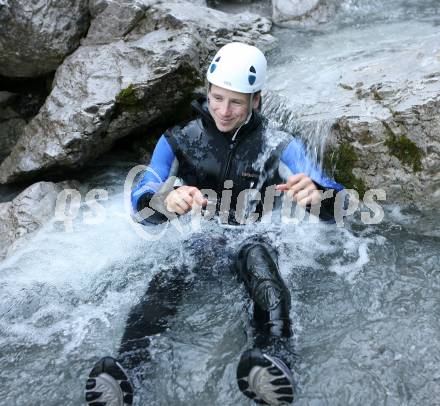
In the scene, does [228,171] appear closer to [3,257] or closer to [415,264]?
[415,264]

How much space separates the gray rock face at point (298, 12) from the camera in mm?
8211

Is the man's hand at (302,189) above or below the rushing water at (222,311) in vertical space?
above

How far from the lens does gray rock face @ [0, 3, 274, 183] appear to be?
6.00m

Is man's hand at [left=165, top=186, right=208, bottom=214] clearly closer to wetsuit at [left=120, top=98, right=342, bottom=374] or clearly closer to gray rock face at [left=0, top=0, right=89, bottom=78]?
wetsuit at [left=120, top=98, right=342, bottom=374]

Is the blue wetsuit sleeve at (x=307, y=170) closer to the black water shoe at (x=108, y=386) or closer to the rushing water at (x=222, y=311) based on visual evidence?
the rushing water at (x=222, y=311)

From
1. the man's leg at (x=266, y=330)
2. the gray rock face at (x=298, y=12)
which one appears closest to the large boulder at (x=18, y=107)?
the gray rock face at (x=298, y=12)

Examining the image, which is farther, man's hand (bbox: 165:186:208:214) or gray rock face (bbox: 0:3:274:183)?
gray rock face (bbox: 0:3:274:183)

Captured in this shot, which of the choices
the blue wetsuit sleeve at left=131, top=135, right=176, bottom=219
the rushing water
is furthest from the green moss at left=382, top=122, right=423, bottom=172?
the blue wetsuit sleeve at left=131, top=135, right=176, bottom=219

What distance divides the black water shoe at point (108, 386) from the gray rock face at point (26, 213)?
2.64 meters

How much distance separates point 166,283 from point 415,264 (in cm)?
226

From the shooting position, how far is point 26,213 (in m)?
5.77

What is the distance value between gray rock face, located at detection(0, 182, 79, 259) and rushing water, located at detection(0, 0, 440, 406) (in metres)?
0.18

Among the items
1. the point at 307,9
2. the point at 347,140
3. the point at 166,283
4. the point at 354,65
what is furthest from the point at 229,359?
the point at 307,9

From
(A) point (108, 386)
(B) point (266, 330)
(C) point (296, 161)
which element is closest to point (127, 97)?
(C) point (296, 161)
